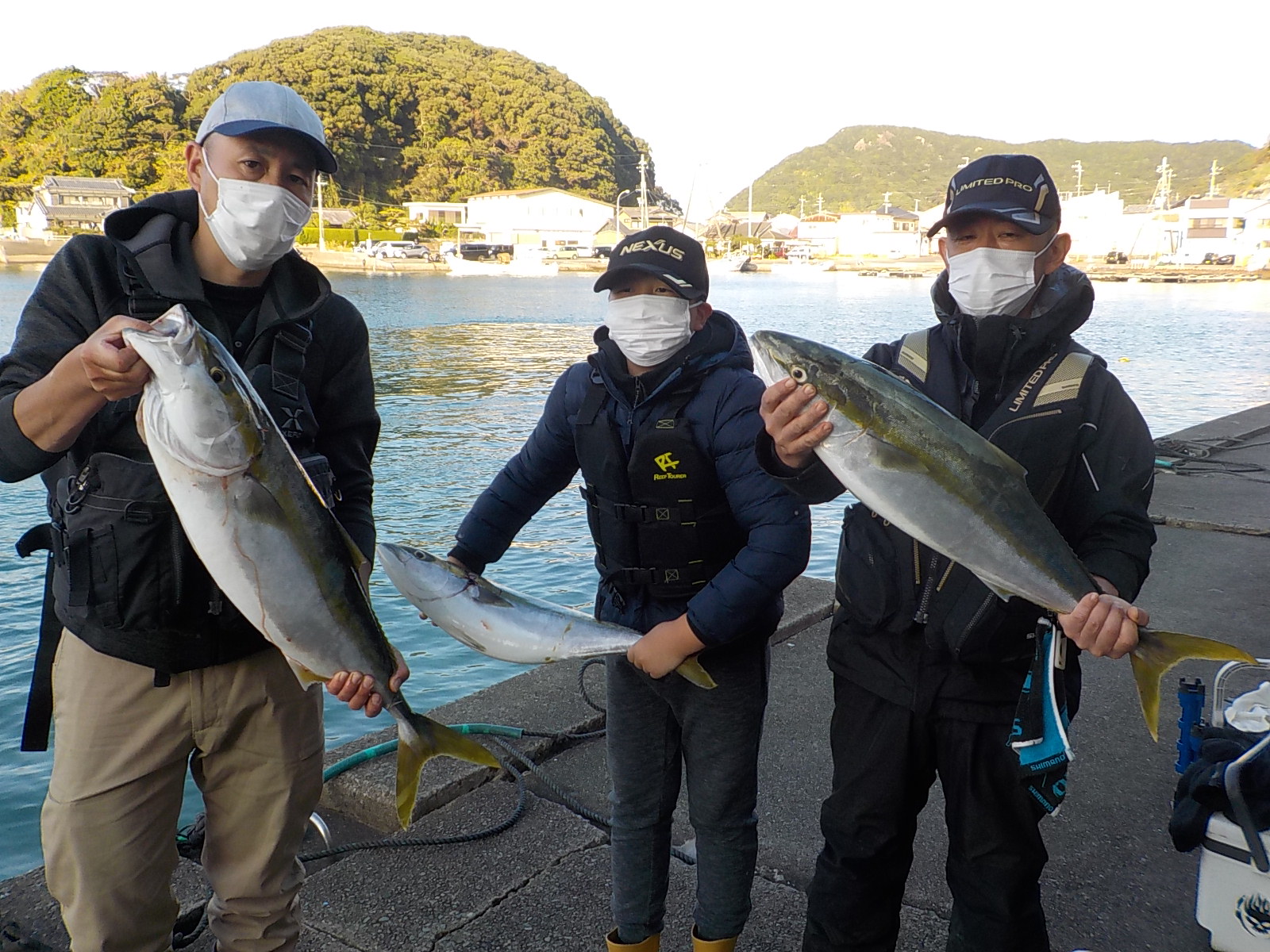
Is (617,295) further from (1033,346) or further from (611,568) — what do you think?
(1033,346)

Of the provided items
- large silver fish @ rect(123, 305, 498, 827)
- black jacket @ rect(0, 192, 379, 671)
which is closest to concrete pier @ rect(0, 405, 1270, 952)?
large silver fish @ rect(123, 305, 498, 827)

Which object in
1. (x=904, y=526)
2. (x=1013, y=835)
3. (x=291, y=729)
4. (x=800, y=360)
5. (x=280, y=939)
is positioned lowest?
(x=280, y=939)

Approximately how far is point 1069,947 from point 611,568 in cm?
210

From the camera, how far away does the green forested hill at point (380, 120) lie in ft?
285

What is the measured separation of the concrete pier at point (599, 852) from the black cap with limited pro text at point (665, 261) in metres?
2.29

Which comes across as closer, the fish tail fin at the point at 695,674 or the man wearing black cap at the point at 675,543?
the fish tail fin at the point at 695,674

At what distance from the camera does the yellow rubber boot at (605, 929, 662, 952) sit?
289 centimetres

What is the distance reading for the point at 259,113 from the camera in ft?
8.06

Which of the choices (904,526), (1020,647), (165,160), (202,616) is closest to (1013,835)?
(1020,647)

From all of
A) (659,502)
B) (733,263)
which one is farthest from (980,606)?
(733,263)

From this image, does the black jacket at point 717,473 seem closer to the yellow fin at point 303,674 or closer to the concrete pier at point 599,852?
the yellow fin at point 303,674

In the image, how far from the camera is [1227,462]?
10.9 m

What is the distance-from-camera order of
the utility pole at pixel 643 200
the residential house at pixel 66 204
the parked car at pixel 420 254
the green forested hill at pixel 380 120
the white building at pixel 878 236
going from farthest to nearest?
the white building at pixel 878 236 < the green forested hill at pixel 380 120 < the parked car at pixel 420 254 < the utility pole at pixel 643 200 < the residential house at pixel 66 204

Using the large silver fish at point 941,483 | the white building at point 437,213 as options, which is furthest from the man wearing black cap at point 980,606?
the white building at point 437,213
